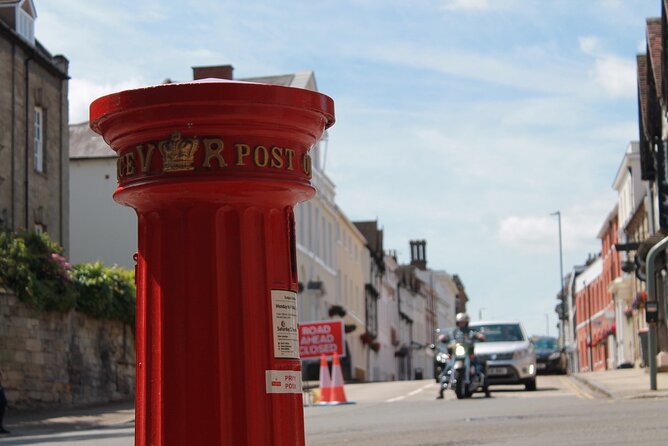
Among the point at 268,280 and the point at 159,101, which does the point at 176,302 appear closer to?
the point at 268,280

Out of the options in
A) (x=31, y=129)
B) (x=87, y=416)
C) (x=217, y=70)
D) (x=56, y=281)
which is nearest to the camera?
(x=87, y=416)

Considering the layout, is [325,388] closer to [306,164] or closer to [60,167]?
[60,167]

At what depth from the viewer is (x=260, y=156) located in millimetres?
4191

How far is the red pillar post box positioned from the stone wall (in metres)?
20.0

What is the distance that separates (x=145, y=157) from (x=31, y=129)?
1171 inches

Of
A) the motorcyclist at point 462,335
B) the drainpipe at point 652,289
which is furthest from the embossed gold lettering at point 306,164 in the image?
the motorcyclist at point 462,335

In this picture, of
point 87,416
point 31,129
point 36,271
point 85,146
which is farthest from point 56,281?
point 85,146

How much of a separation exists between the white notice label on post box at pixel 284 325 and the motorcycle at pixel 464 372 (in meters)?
19.4

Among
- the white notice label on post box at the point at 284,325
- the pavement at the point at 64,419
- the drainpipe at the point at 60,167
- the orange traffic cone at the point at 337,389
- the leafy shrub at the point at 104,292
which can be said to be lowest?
the pavement at the point at 64,419

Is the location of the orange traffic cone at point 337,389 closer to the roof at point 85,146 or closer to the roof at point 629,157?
the roof at point 85,146

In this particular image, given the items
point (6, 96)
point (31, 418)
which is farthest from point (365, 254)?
point (31, 418)

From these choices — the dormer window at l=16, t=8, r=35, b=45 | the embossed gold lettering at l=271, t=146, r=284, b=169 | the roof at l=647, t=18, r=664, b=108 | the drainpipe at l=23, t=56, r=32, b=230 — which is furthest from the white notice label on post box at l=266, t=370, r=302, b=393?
the roof at l=647, t=18, r=664, b=108

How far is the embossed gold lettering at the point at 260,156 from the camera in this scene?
418 centimetres

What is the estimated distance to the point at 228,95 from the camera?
4090 mm
